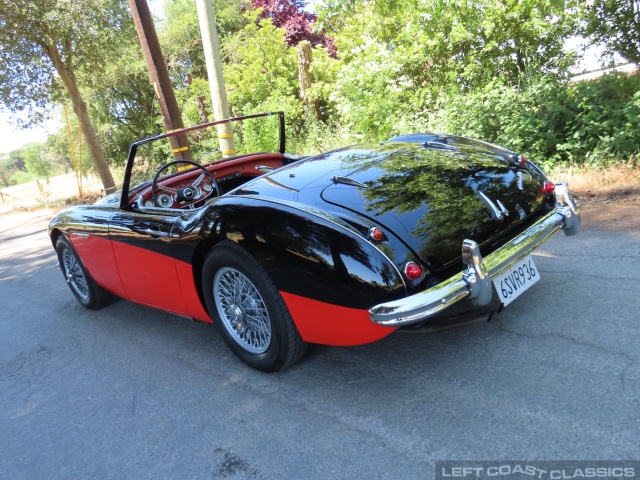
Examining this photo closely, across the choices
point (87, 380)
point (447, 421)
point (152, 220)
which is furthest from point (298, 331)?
point (87, 380)

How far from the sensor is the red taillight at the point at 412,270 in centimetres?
223

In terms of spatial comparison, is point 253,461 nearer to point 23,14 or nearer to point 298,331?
point 298,331

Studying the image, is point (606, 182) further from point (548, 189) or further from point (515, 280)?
point (515, 280)

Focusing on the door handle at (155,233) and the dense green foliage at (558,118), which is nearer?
the door handle at (155,233)

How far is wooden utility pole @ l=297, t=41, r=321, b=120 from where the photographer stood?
450 inches

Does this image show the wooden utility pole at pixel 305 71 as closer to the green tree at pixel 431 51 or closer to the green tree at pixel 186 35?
the green tree at pixel 431 51

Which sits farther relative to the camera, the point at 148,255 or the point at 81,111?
the point at 81,111

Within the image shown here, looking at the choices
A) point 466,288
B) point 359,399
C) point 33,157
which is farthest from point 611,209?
point 33,157

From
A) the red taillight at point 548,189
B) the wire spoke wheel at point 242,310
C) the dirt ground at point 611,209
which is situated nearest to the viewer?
the wire spoke wheel at point 242,310

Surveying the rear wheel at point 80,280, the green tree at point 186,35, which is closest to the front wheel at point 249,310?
the rear wheel at point 80,280

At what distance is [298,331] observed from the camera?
258 cm

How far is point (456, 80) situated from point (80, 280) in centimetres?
589

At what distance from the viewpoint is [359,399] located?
249cm

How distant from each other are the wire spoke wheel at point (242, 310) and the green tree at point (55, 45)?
1186 centimetres
